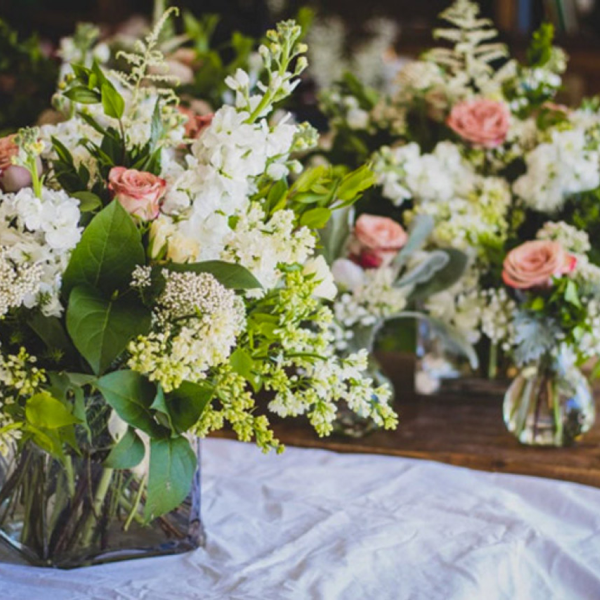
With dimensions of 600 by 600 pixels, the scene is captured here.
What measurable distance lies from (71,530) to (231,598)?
7.7 inches

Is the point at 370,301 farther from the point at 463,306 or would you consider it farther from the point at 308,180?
the point at 308,180

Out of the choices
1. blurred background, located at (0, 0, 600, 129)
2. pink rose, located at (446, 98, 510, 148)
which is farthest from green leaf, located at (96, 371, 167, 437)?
blurred background, located at (0, 0, 600, 129)

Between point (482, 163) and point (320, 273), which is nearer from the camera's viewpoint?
point (320, 273)

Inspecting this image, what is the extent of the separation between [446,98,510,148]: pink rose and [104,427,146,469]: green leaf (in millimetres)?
897

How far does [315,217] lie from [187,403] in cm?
26

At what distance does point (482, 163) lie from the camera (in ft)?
5.81

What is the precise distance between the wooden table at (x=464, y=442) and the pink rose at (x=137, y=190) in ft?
2.07

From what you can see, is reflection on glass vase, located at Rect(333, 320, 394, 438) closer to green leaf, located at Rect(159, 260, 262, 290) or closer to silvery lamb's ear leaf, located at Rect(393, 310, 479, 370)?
silvery lamb's ear leaf, located at Rect(393, 310, 479, 370)

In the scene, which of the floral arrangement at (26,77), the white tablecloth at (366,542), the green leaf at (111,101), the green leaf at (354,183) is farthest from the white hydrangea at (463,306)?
the floral arrangement at (26,77)

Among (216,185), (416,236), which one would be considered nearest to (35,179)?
(216,185)

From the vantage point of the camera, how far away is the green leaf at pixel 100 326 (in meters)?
0.98

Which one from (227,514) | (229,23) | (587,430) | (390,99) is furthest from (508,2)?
(227,514)

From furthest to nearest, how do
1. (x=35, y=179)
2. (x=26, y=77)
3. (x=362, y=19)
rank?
(x=362, y=19)
(x=26, y=77)
(x=35, y=179)

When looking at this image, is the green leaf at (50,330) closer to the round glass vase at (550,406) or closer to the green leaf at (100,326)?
the green leaf at (100,326)
